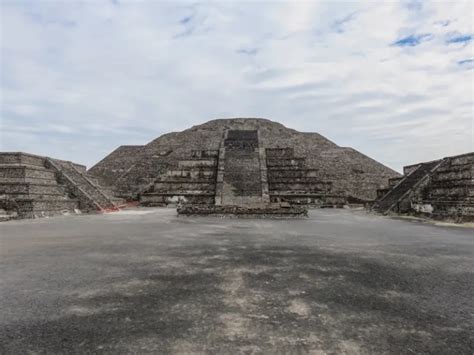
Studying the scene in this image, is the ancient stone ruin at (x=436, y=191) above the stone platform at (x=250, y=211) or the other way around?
above

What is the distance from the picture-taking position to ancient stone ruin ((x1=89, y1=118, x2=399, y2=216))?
20.5m

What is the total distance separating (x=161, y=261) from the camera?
19.5 feet

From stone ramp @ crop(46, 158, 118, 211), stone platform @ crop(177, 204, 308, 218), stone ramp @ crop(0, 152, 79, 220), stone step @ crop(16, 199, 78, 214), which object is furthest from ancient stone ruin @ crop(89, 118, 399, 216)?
stone ramp @ crop(0, 152, 79, 220)

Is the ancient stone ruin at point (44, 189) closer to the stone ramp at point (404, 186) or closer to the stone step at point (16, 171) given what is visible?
the stone step at point (16, 171)

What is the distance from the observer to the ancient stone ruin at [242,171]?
20.5 meters

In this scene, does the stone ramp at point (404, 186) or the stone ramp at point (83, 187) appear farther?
the stone ramp at point (83, 187)

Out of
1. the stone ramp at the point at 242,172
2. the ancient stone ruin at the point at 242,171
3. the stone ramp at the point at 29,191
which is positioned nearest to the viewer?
the stone ramp at the point at 29,191

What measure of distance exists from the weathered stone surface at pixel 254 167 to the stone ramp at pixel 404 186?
3.59m

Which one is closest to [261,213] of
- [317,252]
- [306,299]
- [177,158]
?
[317,252]

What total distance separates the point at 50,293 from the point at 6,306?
51 centimetres

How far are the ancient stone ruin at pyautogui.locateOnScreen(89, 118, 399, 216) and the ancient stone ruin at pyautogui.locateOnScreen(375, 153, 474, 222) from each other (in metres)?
4.29

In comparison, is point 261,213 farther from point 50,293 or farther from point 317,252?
point 50,293

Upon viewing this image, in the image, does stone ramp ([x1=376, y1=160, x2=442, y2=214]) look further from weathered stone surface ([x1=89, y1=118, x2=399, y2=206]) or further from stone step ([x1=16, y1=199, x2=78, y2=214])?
stone step ([x1=16, y1=199, x2=78, y2=214])

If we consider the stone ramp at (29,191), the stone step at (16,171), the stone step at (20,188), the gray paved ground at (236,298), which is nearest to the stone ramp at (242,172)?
the stone ramp at (29,191)
